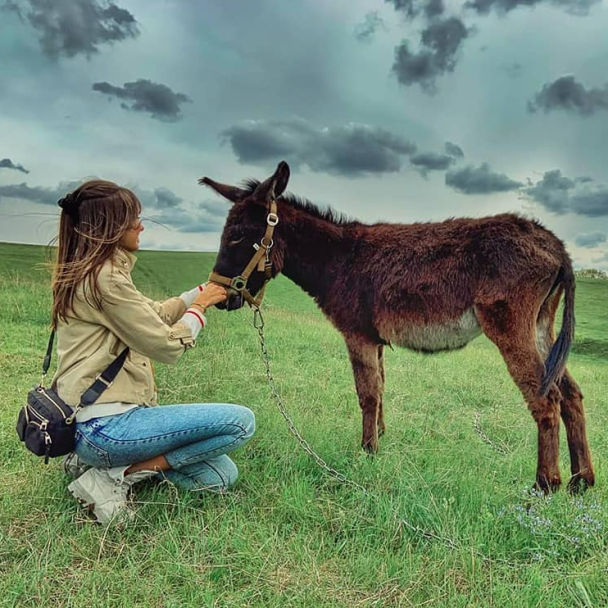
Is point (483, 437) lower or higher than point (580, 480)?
lower

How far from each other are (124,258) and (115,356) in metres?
0.62

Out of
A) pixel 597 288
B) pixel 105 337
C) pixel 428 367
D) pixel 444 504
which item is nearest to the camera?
pixel 105 337

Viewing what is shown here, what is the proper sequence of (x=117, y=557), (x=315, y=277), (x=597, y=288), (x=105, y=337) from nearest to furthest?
(x=117, y=557)
(x=105, y=337)
(x=315, y=277)
(x=597, y=288)

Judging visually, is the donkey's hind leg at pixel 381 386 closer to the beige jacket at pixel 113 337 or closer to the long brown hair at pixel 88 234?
the beige jacket at pixel 113 337

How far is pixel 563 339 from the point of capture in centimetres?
405

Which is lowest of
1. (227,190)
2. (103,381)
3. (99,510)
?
(99,510)

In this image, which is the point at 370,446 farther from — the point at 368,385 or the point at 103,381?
the point at 103,381

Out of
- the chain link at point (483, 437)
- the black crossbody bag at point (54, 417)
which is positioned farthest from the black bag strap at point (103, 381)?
the chain link at point (483, 437)

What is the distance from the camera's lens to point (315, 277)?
5.11 meters

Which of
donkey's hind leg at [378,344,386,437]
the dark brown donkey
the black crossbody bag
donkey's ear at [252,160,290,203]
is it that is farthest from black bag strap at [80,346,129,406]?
donkey's hind leg at [378,344,386,437]

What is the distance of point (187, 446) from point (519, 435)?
405 centimetres

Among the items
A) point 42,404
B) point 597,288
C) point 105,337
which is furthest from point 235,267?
point 597,288

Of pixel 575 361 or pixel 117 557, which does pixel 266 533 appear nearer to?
pixel 117 557

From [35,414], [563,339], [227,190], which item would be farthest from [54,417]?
[563,339]
